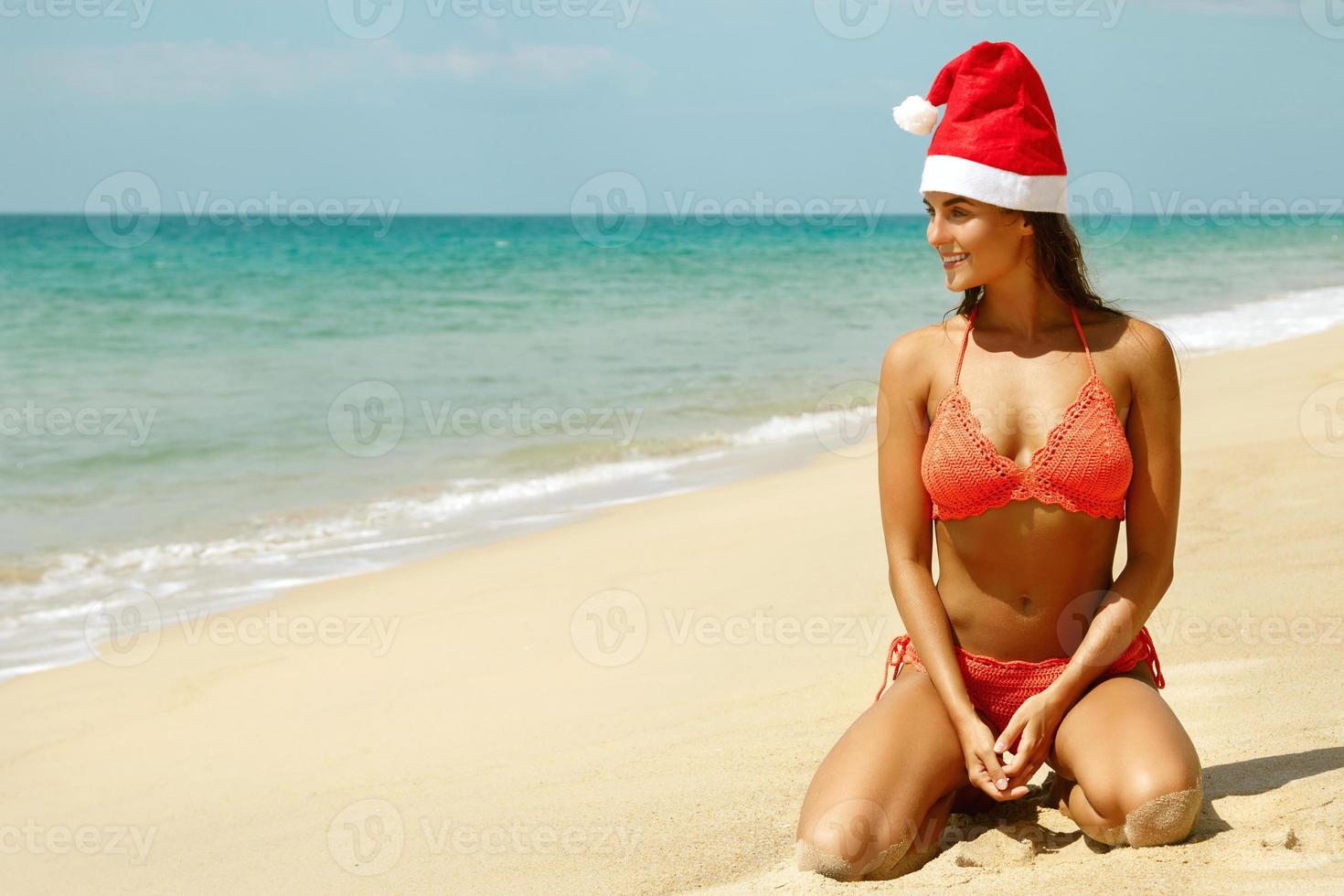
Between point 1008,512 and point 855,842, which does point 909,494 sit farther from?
point 855,842

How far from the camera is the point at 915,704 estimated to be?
310cm

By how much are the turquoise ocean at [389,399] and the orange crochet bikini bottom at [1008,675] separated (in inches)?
40.1

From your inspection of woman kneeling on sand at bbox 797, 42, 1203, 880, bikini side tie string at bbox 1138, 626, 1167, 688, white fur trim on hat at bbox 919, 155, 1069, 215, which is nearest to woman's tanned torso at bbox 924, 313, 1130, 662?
woman kneeling on sand at bbox 797, 42, 1203, 880

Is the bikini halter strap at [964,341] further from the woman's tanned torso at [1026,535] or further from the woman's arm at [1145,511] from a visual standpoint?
the woman's arm at [1145,511]

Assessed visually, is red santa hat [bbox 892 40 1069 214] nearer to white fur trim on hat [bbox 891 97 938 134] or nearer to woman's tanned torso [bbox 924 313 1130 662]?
white fur trim on hat [bbox 891 97 938 134]

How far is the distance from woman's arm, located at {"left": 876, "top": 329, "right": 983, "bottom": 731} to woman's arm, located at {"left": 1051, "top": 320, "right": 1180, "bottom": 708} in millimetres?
350

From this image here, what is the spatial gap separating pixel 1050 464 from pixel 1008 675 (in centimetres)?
55

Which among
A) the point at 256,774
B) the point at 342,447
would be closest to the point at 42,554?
the point at 342,447

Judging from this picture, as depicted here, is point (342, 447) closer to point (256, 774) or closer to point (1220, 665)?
point (256, 774)

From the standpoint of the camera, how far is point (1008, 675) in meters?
3.10

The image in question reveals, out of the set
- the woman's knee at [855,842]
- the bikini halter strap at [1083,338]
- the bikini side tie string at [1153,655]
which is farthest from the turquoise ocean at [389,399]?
the woman's knee at [855,842]

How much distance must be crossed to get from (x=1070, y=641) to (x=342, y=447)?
7982 mm

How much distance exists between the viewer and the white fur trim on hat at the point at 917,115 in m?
3.16

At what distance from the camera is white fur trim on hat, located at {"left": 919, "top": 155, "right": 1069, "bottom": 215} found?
9.72 ft
